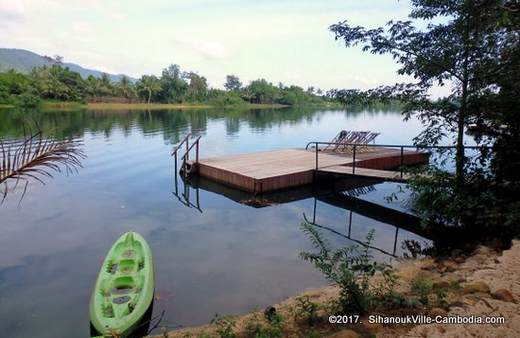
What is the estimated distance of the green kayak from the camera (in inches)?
178

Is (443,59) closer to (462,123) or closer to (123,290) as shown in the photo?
(462,123)

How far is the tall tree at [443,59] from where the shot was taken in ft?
22.6

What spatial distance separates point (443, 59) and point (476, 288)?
476cm

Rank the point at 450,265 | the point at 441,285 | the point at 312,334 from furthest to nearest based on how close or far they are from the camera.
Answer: the point at 450,265 < the point at 441,285 < the point at 312,334

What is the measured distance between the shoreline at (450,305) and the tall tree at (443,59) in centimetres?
245

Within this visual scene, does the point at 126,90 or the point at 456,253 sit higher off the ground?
the point at 126,90

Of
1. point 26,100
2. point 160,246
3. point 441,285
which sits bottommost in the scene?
point 160,246

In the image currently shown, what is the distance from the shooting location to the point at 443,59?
23.9 ft

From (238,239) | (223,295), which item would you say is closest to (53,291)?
(223,295)

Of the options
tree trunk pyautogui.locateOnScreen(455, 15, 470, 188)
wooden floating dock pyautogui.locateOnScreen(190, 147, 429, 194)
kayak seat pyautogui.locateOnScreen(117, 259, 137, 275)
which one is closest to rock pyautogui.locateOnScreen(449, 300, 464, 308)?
tree trunk pyautogui.locateOnScreen(455, 15, 470, 188)

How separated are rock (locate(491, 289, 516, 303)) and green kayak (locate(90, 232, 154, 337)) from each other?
14.3ft

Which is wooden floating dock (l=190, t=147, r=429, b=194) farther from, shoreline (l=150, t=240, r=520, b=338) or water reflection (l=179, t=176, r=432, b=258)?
shoreline (l=150, t=240, r=520, b=338)

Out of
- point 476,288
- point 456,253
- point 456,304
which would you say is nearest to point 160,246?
point 456,304

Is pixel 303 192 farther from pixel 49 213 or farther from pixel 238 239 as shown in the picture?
pixel 49 213
